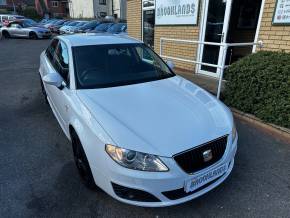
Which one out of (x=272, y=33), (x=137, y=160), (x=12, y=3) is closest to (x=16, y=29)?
(x=272, y=33)

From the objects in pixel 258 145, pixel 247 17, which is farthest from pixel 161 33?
pixel 258 145

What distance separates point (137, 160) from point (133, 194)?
0.32m

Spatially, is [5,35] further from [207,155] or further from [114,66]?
[207,155]

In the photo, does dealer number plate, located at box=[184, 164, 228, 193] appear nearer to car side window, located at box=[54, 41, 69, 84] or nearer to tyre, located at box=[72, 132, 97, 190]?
tyre, located at box=[72, 132, 97, 190]

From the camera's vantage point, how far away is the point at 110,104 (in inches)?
93.1

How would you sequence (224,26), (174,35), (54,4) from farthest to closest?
(54,4) < (174,35) < (224,26)

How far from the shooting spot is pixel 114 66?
3.05 metres

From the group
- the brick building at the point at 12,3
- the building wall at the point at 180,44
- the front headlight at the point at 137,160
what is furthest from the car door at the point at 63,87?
the brick building at the point at 12,3

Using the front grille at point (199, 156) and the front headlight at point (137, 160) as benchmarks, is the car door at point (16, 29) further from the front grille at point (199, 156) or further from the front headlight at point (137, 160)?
the front grille at point (199, 156)


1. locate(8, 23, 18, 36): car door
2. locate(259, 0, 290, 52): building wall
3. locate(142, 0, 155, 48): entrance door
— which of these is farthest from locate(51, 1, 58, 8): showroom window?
locate(259, 0, 290, 52): building wall

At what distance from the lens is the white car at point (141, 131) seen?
6.12ft


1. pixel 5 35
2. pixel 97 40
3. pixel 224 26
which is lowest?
pixel 5 35

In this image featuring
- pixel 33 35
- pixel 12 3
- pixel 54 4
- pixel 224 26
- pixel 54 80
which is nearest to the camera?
pixel 54 80

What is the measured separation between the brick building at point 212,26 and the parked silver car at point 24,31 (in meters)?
14.3
